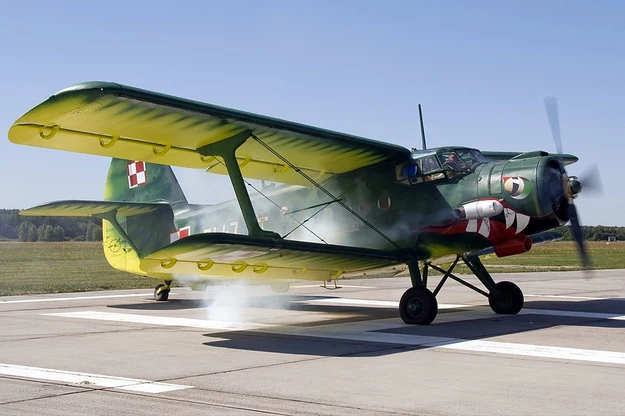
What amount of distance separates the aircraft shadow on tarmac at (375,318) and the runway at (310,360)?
0.03 metres

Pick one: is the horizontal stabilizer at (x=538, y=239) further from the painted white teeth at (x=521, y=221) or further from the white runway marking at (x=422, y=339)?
the white runway marking at (x=422, y=339)

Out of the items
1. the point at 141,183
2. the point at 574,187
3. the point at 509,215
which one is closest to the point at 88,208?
the point at 141,183

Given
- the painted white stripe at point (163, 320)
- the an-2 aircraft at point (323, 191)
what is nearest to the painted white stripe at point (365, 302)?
the an-2 aircraft at point (323, 191)

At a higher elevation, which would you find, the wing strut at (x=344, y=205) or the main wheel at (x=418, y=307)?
the wing strut at (x=344, y=205)

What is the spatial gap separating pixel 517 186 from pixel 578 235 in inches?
56.7

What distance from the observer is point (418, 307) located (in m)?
10.8

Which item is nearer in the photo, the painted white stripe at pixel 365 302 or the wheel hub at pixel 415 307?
the wheel hub at pixel 415 307

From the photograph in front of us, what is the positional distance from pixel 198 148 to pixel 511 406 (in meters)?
6.65

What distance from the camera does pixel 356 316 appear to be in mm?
12617

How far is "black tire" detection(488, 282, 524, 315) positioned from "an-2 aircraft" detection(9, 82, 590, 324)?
0.06 ft

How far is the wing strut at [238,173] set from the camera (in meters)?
10.1

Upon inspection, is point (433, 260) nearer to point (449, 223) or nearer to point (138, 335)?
point (449, 223)

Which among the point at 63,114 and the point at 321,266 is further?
the point at 321,266

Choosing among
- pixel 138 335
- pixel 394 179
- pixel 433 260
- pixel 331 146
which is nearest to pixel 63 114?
pixel 138 335
